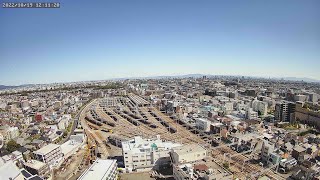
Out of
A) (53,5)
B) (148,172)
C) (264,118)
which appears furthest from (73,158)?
(264,118)

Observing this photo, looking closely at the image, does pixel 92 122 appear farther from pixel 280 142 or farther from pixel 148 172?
pixel 280 142

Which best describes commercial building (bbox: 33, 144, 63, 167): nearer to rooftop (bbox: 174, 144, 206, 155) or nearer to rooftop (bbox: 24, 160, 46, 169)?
rooftop (bbox: 24, 160, 46, 169)

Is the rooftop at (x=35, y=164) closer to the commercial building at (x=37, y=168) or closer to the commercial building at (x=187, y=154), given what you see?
the commercial building at (x=37, y=168)

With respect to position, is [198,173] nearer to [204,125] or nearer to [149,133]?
[204,125]

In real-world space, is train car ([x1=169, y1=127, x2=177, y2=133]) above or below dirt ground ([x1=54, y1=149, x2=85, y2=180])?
above

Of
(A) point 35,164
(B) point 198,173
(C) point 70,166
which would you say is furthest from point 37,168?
(B) point 198,173

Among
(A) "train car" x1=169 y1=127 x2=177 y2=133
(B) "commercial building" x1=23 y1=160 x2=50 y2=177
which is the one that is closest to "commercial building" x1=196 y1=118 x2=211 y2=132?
(A) "train car" x1=169 y1=127 x2=177 y2=133
